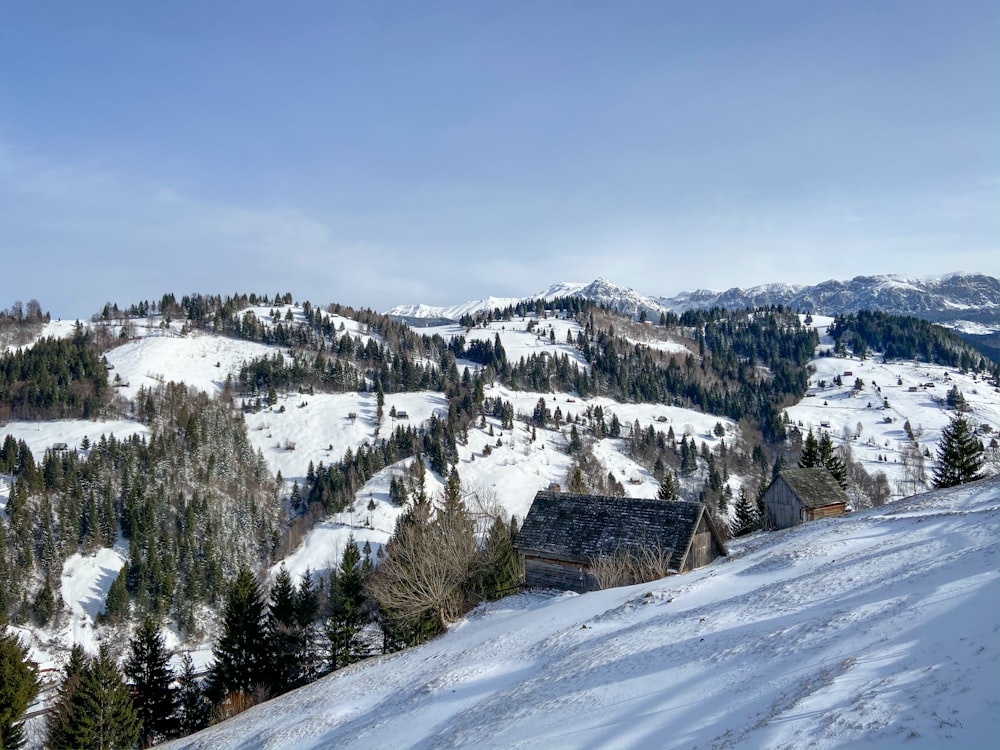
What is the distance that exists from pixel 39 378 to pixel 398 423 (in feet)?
264

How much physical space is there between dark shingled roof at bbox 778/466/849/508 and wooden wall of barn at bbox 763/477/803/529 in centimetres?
52

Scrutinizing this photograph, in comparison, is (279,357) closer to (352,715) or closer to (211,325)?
(211,325)

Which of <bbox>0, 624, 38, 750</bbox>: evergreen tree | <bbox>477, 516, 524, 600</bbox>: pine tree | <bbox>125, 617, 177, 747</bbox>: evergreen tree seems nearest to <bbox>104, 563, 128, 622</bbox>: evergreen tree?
<bbox>125, 617, 177, 747</bbox>: evergreen tree

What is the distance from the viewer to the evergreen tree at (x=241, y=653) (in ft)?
127

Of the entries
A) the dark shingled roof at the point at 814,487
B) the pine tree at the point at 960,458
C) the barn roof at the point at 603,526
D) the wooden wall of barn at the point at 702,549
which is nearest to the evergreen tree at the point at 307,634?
the barn roof at the point at 603,526

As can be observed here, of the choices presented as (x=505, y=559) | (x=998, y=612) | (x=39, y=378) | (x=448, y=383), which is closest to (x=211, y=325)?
(x=39, y=378)

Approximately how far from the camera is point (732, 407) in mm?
199375

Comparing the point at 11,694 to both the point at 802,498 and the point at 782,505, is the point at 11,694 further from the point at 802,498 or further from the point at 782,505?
the point at 782,505

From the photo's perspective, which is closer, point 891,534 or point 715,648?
point 715,648

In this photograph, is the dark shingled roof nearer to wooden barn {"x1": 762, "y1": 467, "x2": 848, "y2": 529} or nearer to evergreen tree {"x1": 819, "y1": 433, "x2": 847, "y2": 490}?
wooden barn {"x1": 762, "y1": 467, "x2": 848, "y2": 529}

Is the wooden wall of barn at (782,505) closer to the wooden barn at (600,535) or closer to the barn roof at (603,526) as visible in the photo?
the wooden barn at (600,535)

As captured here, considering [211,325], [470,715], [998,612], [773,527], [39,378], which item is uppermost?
[211,325]

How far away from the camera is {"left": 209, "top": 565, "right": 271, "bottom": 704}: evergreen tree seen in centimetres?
3878

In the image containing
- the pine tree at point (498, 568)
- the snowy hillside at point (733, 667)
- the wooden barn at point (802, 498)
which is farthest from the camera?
the wooden barn at point (802, 498)
